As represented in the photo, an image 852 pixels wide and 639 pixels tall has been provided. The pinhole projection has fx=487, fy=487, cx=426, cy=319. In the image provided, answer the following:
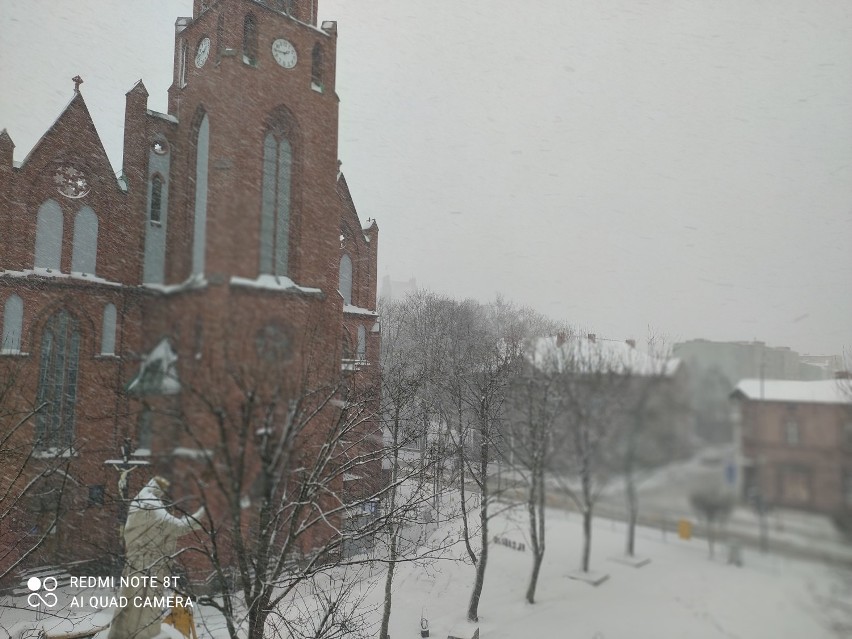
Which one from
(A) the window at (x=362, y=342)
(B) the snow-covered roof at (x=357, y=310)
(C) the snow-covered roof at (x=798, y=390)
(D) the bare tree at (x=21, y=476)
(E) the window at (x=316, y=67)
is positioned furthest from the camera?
(B) the snow-covered roof at (x=357, y=310)

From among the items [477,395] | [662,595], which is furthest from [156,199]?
[662,595]

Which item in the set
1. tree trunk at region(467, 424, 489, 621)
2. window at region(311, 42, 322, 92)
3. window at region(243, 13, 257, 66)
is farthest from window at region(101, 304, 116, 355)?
tree trunk at region(467, 424, 489, 621)

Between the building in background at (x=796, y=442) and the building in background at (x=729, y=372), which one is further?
the building in background at (x=729, y=372)

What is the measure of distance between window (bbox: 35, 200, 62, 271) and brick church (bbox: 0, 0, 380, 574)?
0.05 feet

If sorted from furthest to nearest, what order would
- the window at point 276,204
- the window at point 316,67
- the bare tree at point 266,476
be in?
the window at point 316,67 < the window at point 276,204 < the bare tree at point 266,476

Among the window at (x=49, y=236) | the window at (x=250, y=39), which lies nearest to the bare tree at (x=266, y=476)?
the window at (x=49, y=236)

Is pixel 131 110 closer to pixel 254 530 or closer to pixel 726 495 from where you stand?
pixel 254 530

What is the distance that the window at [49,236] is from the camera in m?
6.12

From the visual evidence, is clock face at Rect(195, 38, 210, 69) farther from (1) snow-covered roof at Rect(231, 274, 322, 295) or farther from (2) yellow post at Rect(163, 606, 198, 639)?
(2) yellow post at Rect(163, 606, 198, 639)

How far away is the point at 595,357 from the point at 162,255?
5449 millimetres

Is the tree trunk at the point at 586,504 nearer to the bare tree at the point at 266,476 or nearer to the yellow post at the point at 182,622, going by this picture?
the bare tree at the point at 266,476

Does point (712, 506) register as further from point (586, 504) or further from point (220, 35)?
point (220, 35)

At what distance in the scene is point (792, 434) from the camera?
1.92 metres

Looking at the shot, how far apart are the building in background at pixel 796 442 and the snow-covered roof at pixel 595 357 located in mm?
368
